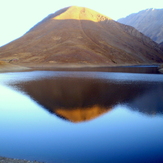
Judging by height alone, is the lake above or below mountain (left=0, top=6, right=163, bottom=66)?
below

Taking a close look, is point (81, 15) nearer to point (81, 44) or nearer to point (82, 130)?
point (81, 44)

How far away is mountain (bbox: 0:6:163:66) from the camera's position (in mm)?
93750

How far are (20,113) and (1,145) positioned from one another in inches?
221

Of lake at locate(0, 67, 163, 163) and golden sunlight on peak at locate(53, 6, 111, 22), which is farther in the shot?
golden sunlight on peak at locate(53, 6, 111, 22)

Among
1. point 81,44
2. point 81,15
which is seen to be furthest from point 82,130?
point 81,15

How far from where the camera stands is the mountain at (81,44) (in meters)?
93.8

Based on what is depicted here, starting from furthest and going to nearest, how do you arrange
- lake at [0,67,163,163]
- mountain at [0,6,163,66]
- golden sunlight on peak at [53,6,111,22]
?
golden sunlight on peak at [53,6,111,22] → mountain at [0,6,163,66] → lake at [0,67,163,163]

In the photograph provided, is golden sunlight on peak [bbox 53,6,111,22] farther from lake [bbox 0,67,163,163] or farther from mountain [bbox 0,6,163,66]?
lake [bbox 0,67,163,163]

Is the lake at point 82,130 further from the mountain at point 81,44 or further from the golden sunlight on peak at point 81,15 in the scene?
the golden sunlight on peak at point 81,15

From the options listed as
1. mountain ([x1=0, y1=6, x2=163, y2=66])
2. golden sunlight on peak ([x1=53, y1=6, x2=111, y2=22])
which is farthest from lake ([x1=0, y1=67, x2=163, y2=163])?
golden sunlight on peak ([x1=53, y1=6, x2=111, y2=22])

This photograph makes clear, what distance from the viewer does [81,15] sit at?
134125 millimetres

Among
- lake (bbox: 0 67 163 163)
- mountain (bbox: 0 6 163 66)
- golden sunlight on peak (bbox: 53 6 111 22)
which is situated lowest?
lake (bbox: 0 67 163 163)

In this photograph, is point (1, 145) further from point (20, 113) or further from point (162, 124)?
point (162, 124)

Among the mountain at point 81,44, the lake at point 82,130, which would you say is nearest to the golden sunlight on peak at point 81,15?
the mountain at point 81,44
